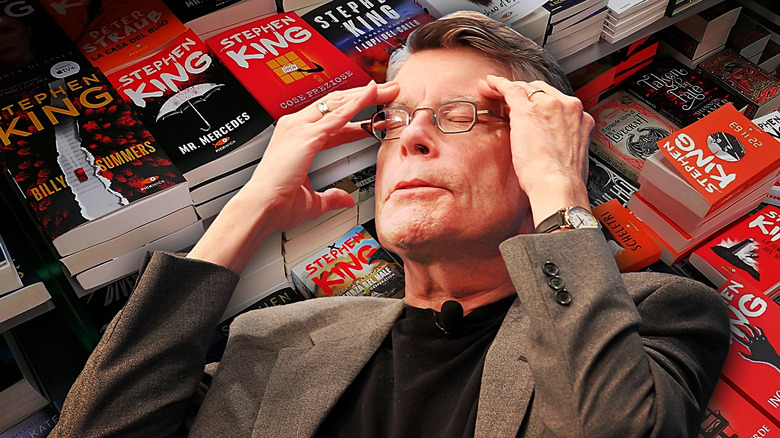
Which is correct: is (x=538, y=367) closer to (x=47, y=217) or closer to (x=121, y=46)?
(x=47, y=217)

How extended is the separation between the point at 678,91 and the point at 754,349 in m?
1.22

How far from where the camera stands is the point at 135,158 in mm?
1825

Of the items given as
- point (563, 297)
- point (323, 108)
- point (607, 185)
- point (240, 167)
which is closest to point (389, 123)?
point (323, 108)

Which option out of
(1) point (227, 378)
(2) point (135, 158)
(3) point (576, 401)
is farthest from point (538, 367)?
(2) point (135, 158)

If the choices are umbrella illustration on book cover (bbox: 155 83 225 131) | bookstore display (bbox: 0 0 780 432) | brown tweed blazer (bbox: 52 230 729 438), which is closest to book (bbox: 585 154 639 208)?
bookstore display (bbox: 0 0 780 432)

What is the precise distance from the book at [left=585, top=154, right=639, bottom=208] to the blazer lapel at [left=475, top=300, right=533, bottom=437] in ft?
3.61

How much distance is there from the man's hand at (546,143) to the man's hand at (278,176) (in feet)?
1.12

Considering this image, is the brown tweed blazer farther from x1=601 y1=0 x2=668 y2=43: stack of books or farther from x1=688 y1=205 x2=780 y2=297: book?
x1=601 y1=0 x2=668 y2=43: stack of books

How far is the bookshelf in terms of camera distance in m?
2.46

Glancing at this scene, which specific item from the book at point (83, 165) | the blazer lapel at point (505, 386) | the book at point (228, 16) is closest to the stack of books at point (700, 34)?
the book at point (228, 16)

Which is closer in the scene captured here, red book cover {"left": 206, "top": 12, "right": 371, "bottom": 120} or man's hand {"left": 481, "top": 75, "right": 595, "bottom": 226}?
man's hand {"left": 481, "top": 75, "right": 595, "bottom": 226}

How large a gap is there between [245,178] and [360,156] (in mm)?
360

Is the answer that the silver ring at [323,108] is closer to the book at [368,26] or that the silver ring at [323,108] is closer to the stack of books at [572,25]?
the book at [368,26]

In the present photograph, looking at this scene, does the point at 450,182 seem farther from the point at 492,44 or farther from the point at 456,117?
the point at 492,44
